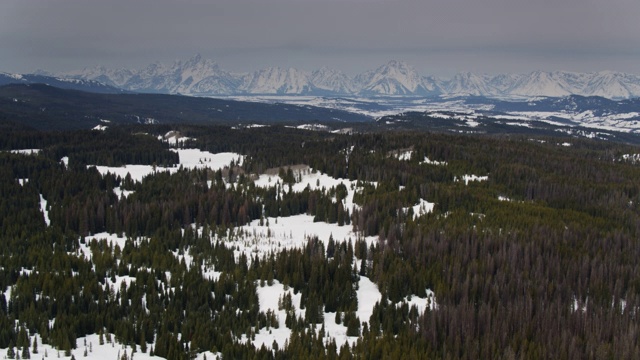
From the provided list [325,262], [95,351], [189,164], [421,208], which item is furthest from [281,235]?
[189,164]

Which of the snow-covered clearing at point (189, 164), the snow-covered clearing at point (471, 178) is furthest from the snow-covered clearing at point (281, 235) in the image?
the snow-covered clearing at point (189, 164)

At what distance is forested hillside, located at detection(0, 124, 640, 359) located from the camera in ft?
Answer: 124

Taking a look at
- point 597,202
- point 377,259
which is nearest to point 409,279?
point 377,259

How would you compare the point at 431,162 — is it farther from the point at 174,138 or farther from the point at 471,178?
the point at 174,138

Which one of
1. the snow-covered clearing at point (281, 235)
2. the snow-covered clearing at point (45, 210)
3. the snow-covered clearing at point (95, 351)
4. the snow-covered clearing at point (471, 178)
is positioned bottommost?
the snow-covered clearing at point (281, 235)

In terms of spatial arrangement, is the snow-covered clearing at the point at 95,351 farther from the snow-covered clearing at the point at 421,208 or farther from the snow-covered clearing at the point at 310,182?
the snow-covered clearing at the point at 310,182

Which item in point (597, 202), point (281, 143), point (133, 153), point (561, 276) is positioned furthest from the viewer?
point (281, 143)

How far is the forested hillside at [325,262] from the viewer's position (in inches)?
1494

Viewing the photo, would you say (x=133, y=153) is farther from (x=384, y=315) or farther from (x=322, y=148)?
(x=384, y=315)

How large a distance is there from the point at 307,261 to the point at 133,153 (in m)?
91.4

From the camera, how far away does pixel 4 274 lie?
A: 47750 millimetres

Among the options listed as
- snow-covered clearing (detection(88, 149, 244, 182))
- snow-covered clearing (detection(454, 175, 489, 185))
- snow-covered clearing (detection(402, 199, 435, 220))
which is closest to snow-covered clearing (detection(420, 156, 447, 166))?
snow-covered clearing (detection(454, 175, 489, 185))

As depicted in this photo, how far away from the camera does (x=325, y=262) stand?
5241cm

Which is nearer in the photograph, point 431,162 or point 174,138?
point 431,162
